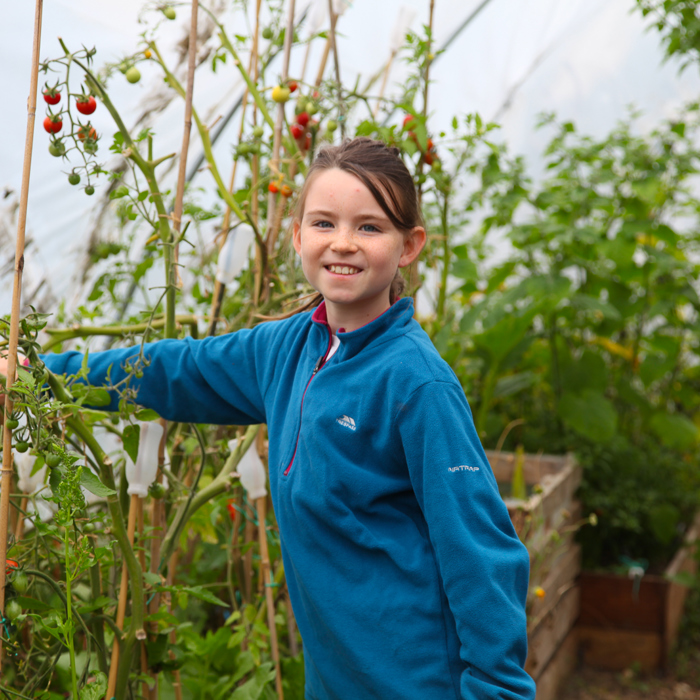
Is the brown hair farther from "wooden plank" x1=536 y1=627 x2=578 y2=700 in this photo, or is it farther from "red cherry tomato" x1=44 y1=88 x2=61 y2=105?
"wooden plank" x1=536 y1=627 x2=578 y2=700

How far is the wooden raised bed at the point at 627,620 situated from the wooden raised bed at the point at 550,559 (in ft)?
0.19

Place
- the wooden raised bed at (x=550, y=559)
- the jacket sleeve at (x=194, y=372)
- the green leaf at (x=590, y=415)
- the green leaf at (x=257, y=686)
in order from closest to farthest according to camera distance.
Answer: the jacket sleeve at (x=194, y=372) → the green leaf at (x=257, y=686) → the wooden raised bed at (x=550, y=559) → the green leaf at (x=590, y=415)

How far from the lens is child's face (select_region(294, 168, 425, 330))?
0.88 m

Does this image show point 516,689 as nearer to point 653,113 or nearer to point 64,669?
point 64,669

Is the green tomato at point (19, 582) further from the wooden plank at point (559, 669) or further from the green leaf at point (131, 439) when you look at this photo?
the wooden plank at point (559, 669)

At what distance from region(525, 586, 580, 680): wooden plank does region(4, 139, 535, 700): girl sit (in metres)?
1.12

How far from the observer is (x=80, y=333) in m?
1.16

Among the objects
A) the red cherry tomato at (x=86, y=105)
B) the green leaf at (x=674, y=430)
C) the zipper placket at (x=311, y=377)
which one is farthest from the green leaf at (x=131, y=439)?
the green leaf at (x=674, y=430)

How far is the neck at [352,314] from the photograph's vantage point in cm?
95

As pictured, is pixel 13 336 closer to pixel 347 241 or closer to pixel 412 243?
pixel 347 241

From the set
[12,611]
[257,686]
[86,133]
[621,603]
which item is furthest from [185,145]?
[621,603]

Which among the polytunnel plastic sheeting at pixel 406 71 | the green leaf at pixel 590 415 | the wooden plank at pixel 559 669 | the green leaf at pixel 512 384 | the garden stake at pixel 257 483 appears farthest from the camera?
the green leaf at pixel 512 384


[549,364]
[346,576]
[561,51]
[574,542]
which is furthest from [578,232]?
[346,576]

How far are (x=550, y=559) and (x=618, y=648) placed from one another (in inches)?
29.7
